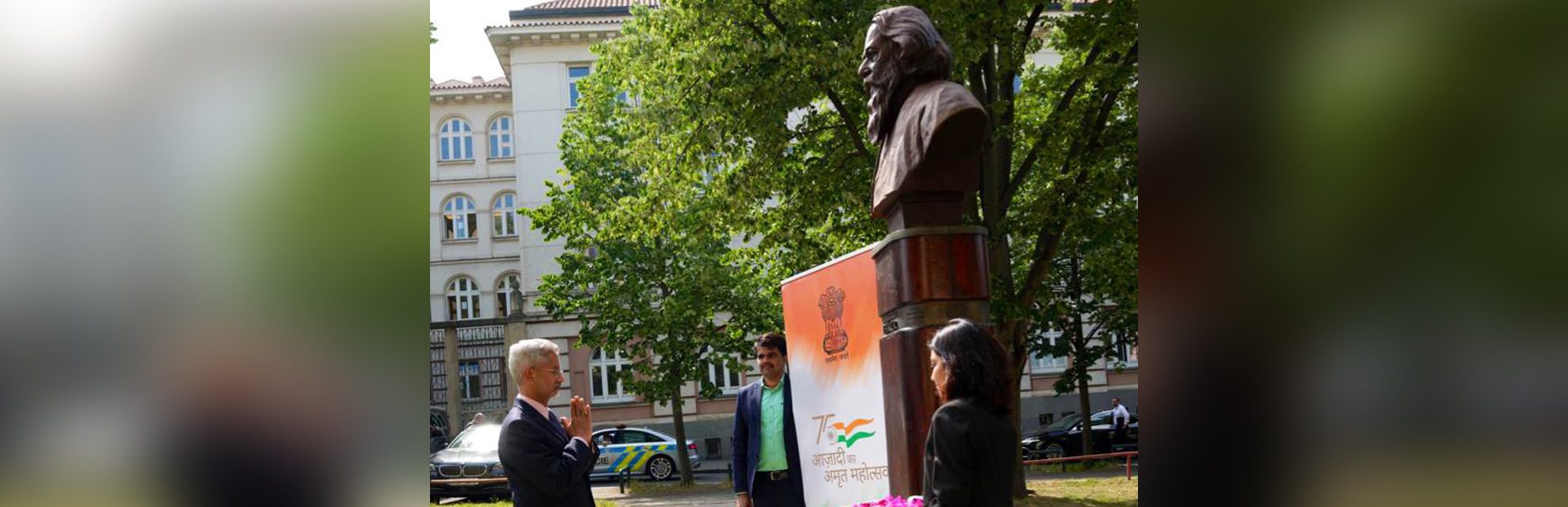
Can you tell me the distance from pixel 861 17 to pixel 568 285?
16.9 meters

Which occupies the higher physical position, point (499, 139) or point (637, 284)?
point (499, 139)

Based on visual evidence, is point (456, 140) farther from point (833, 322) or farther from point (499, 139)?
point (833, 322)

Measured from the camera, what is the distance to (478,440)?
24.7 metres

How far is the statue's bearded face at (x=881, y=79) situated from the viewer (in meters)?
5.34

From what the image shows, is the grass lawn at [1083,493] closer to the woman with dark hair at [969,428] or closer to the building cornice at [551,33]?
the woman with dark hair at [969,428]

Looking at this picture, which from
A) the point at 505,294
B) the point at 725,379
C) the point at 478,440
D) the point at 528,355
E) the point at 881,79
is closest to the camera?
the point at 528,355

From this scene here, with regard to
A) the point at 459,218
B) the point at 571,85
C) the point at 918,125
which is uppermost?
the point at 571,85

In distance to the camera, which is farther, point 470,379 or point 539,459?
point 470,379

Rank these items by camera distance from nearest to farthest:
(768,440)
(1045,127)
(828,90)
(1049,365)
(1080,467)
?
(768,440) < (828,90) < (1045,127) < (1080,467) < (1049,365)

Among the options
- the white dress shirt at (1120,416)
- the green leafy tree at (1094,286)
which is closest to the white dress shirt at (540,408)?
the green leafy tree at (1094,286)

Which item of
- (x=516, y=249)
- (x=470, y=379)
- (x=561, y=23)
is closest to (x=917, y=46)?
(x=470, y=379)

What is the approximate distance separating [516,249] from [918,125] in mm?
42819
